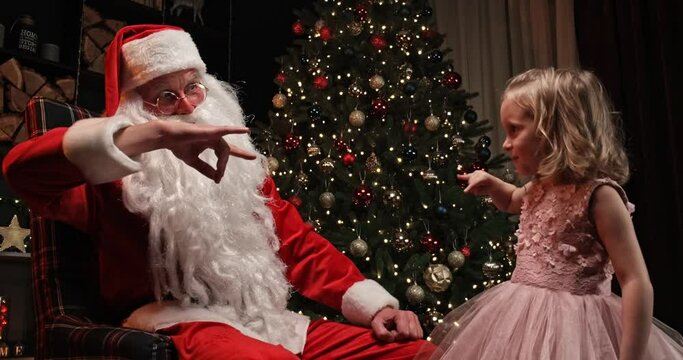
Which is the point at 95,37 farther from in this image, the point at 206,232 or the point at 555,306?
the point at 555,306

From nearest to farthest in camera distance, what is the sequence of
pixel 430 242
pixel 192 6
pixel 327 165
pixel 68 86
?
pixel 430 242 → pixel 327 165 → pixel 68 86 → pixel 192 6

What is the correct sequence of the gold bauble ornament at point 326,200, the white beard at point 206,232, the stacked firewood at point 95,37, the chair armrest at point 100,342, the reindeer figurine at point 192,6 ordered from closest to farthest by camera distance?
1. the chair armrest at point 100,342
2. the white beard at point 206,232
3. the gold bauble ornament at point 326,200
4. the stacked firewood at point 95,37
5. the reindeer figurine at point 192,6

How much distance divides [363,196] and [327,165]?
260 mm

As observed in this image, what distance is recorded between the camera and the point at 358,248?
9.01 feet

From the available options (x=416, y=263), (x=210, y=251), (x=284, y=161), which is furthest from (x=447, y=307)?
(x=210, y=251)

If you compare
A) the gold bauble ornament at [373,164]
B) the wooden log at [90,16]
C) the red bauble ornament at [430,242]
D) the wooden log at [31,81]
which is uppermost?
the wooden log at [90,16]

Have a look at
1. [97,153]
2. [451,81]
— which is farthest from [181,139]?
[451,81]

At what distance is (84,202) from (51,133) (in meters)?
0.20

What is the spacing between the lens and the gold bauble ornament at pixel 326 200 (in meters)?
2.94

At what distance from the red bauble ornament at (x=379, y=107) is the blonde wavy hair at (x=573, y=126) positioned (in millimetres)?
1618

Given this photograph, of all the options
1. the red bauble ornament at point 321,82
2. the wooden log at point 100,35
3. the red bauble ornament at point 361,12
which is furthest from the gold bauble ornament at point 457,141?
the wooden log at point 100,35

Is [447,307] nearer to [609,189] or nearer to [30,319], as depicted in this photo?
[609,189]

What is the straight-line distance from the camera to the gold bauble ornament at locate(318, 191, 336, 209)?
9.64 ft

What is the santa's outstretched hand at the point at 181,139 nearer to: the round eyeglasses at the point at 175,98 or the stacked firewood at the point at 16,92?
→ the round eyeglasses at the point at 175,98
